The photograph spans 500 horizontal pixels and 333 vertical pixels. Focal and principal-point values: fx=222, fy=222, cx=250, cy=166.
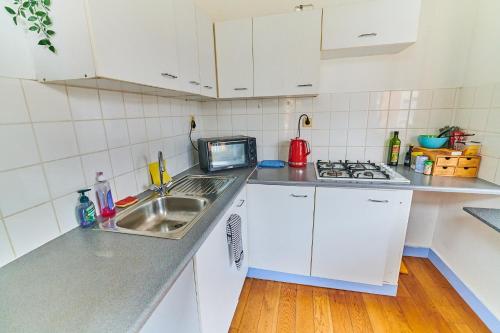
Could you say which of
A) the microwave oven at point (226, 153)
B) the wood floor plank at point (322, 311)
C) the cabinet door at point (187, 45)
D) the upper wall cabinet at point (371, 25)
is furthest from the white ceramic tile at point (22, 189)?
the upper wall cabinet at point (371, 25)

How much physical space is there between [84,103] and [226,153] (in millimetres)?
990

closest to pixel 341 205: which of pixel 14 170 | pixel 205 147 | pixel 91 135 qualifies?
pixel 205 147

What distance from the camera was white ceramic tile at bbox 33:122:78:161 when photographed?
86cm

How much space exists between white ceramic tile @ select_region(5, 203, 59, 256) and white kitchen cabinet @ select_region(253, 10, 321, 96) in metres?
1.44

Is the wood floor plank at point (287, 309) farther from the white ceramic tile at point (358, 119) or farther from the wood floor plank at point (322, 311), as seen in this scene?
the white ceramic tile at point (358, 119)

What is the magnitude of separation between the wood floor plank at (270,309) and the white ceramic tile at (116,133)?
4.64 ft

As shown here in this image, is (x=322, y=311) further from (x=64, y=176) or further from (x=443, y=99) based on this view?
(x=443, y=99)

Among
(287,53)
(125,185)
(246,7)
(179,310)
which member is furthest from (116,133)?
(246,7)

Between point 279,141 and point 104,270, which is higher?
point 279,141

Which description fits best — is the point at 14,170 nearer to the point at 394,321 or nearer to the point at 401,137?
the point at 394,321

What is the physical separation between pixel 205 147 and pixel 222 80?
55 centimetres

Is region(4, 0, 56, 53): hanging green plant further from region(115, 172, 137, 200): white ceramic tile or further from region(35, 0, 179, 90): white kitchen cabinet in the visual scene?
region(115, 172, 137, 200): white ceramic tile

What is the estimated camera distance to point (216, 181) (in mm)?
1586

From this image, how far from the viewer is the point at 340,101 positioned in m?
1.88
